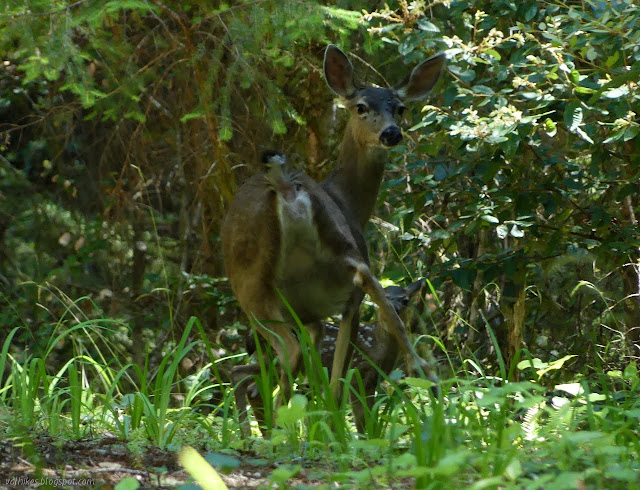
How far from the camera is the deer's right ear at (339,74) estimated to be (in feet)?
19.1

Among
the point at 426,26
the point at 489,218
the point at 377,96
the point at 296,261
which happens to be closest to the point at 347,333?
the point at 296,261

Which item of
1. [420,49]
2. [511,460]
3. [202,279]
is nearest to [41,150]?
[202,279]

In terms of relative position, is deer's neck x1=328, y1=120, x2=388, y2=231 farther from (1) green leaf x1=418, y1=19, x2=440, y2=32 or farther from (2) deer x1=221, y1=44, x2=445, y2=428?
(1) green leaf x1=418, y1=19, x2=440, y2=32

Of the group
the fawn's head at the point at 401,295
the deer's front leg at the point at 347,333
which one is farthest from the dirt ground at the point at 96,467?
the fawn's head at the point at 401,295

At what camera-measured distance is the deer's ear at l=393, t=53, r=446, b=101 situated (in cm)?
567

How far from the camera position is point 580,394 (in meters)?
3.85

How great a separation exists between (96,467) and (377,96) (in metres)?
3.22

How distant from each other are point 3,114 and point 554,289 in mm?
6420

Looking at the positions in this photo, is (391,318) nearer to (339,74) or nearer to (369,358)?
(369,358)

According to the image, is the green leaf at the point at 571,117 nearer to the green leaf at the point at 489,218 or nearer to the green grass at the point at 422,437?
the green leaf at the point at 489,218

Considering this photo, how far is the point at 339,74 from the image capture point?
5.91 meters

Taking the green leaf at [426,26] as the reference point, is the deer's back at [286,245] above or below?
below

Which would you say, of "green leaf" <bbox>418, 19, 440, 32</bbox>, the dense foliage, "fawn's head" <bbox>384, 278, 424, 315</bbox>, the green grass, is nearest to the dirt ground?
the green grass

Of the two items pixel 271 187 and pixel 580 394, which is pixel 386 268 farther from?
pixel 580 394
